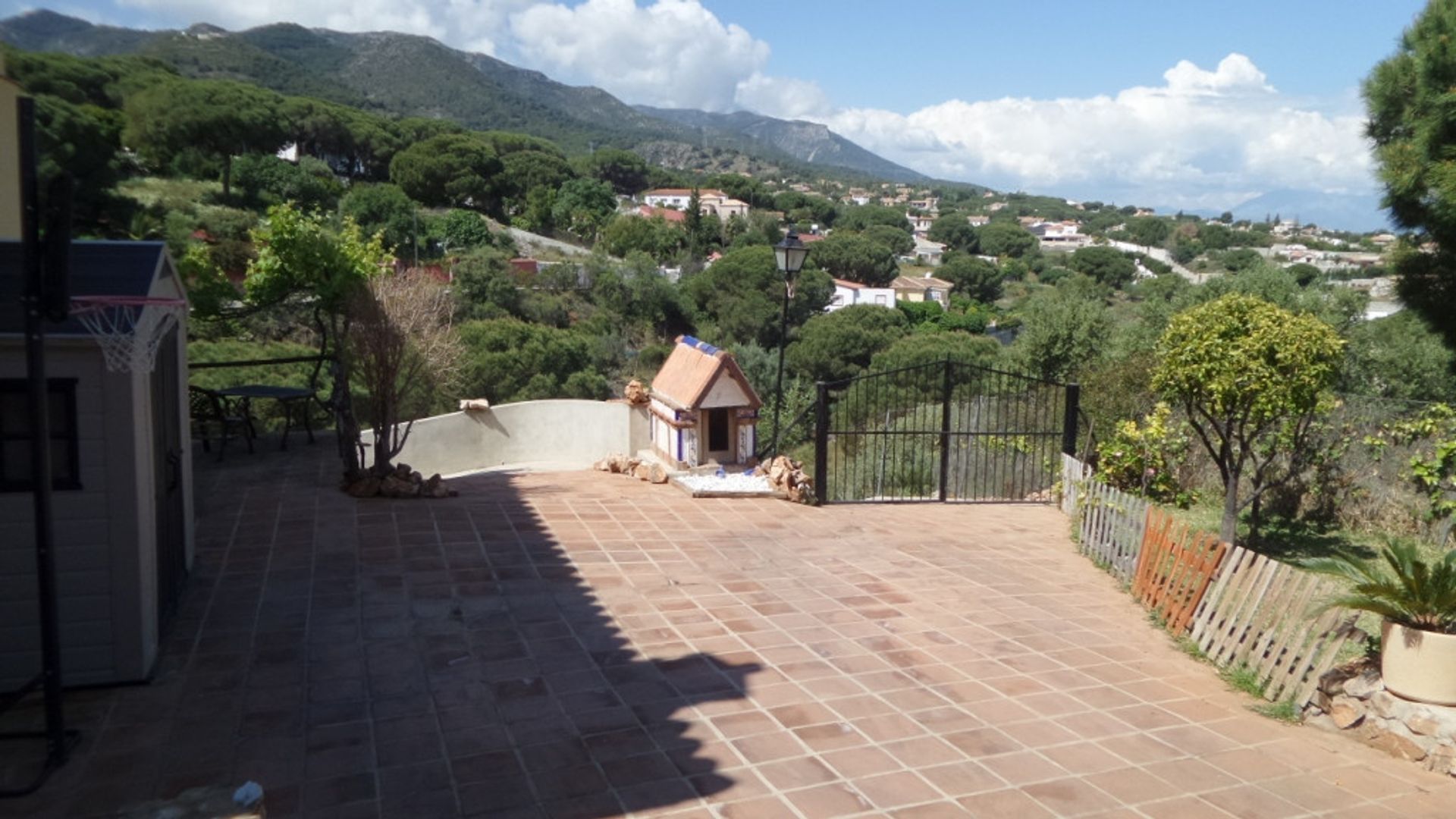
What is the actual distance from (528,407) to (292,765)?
871cm

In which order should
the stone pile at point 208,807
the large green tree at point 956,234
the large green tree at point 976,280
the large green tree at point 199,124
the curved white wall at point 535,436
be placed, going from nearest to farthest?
the stone pile at point 208,807
the curved white wall at point 535,436
the large green tree at point 199,124
the large green tree at point 976,280
the large green tree at point 956,234

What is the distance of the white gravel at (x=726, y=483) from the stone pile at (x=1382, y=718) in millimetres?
5986

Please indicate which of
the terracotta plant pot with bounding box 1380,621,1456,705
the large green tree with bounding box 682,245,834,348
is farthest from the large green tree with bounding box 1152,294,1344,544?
the large green tree with bounding box 682,245,834,348

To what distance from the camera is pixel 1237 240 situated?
97.0 meters

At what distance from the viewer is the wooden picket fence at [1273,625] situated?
4.99 metres

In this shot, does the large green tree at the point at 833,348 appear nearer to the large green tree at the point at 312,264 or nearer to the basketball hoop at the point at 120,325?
the large green tree at the point at 312,264

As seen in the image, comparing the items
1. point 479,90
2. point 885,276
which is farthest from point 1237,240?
point 479,90

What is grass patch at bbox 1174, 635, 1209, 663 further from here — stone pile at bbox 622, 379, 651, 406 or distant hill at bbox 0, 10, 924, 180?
distant hill at bbox 0, 10, 924, 180

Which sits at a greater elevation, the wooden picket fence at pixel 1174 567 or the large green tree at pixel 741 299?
the large green tree at pixel 741 299

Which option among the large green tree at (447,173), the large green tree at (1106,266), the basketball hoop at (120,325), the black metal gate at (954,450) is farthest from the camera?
the large green tree at (1106,266)

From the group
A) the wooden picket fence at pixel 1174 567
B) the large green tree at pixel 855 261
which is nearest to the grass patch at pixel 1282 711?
the wooden picket fence at pixel 1174 567

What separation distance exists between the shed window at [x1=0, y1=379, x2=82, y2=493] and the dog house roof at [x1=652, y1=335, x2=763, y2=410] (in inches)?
282

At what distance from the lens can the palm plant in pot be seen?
4.38 meters

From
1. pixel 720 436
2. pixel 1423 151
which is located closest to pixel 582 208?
pixel 720 436
